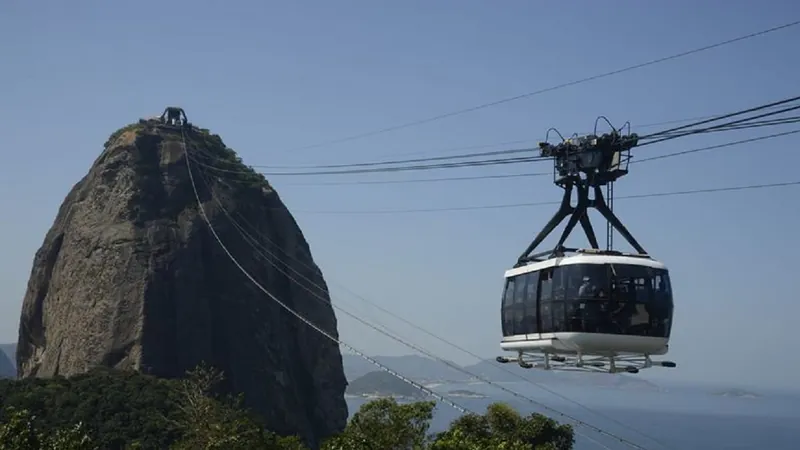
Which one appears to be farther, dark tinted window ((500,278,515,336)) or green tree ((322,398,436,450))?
green tree ((322,398,436,450))

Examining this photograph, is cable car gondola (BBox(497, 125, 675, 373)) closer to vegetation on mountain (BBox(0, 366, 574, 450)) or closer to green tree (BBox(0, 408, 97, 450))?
vegetation on mountain (BBox(0, 366, 574, 450))

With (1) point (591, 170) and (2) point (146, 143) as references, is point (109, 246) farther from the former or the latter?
(1) point (591, 170)

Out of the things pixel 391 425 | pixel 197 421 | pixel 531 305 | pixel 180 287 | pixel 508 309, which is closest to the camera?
pixel 531 305

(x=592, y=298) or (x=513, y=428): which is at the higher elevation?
(x=592, y=298)

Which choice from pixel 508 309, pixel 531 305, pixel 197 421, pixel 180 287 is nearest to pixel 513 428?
pixel 197 421

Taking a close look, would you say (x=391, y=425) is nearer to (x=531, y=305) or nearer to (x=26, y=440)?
(x=531, y=305)

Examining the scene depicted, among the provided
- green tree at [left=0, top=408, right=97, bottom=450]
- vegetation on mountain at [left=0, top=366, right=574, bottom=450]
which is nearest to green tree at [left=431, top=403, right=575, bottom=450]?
vegetation on mountain at [left=0, top=366, right=574, bottom=450]

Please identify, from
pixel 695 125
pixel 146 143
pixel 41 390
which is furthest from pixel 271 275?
pixel 695 125

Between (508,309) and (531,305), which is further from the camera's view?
(508,309)
